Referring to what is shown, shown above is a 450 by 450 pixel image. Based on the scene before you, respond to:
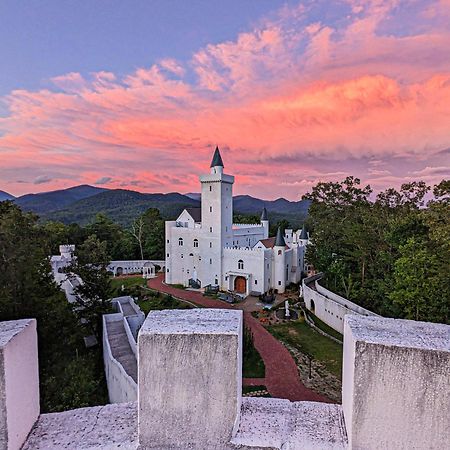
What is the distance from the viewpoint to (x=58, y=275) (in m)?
25.1

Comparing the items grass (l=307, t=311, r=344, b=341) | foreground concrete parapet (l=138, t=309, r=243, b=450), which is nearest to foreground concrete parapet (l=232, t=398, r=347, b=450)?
foreground concrete parapet (l=138, t=309, r=243, b=450)

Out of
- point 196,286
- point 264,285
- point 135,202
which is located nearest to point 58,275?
point 196,286

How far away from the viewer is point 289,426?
2141mm

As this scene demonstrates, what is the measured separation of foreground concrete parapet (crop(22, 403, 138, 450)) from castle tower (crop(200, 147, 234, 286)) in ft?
83.5

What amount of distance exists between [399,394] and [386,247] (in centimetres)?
2084

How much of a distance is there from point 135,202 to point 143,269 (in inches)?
3027

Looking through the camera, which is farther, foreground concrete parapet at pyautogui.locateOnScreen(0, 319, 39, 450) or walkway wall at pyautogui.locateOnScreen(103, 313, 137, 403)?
walkway wall at pyautogui.locateOnScreen(103, 313, 137, 403)

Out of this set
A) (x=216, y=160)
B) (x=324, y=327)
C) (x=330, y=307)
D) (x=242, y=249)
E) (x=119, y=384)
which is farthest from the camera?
(x=216, y=160)

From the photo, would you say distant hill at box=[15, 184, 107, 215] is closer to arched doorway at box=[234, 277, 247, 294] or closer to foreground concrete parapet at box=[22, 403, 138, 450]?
arched doorway at box=[234, 277, 247, 294]

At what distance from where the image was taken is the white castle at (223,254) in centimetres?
2711

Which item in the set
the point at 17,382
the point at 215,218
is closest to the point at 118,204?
the point at 215,218

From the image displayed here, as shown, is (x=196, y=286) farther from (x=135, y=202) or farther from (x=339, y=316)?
(x=135, y=202)

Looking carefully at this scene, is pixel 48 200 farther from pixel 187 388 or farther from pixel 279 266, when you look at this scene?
pixel 187 388

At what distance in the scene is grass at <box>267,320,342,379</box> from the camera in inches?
581
